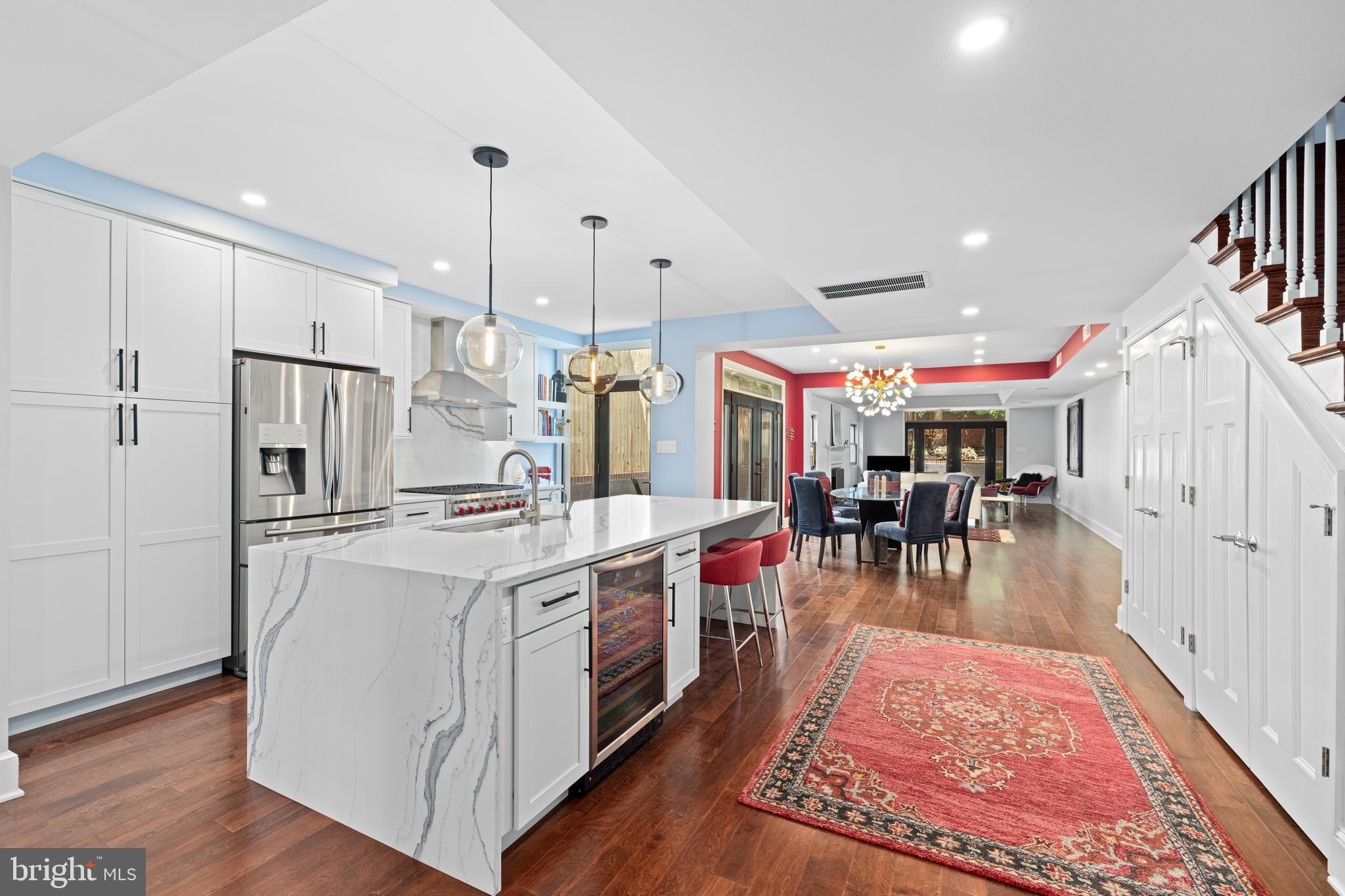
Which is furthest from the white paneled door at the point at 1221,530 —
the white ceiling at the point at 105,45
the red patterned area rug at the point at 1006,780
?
the white ceiling at the point at 105,45

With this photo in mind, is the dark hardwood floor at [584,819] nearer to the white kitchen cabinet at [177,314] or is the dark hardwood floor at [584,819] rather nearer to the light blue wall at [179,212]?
the white kitchen cabinet at [177,314]

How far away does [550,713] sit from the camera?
1.95 metres

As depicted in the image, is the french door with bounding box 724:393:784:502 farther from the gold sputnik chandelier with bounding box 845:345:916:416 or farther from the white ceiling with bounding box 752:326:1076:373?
the gold sputnik chandelier with bounding box 845:345:916:416

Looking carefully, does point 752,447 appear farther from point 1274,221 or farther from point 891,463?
point 1274,221

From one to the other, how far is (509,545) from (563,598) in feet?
1.36

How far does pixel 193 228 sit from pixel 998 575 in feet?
22.5

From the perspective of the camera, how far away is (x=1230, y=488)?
2582 millimetres

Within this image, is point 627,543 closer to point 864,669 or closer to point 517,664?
point 517,664


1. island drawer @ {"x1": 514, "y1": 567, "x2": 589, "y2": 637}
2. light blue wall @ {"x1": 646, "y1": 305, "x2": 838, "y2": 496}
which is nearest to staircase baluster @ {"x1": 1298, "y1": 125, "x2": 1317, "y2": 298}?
island drawer @ {"x1": 514, "y1": 567, "x2": 589, "y2": 637}

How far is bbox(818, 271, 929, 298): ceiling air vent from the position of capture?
3.93 meters

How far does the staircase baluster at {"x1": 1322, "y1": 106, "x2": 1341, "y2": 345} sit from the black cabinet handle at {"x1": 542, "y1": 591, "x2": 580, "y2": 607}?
258 centimetres

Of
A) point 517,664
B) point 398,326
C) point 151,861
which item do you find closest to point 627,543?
point 517,664

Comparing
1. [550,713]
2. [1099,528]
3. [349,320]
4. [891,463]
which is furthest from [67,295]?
[1099,528]

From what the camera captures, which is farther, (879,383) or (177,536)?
(879,383)
